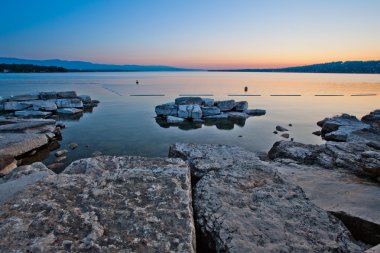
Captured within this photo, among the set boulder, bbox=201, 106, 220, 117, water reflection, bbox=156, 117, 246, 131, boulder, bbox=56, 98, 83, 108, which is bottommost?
water reflection, bbox=156, 117, 246, 131

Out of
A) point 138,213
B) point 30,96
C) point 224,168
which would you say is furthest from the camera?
point 30,96

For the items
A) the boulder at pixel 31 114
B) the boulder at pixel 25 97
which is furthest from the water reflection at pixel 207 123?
the boulder at pixel 25 97

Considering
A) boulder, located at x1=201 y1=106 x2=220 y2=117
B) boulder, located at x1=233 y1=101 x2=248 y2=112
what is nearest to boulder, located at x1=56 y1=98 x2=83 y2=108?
boulder, located at x1=201 y1=106 x2=220 y2=117

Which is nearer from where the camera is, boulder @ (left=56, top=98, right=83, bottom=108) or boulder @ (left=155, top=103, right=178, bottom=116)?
boulder @ (left=155, top=103, right=178, bottom=116)

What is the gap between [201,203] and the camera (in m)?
2.66

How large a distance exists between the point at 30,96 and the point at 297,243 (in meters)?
20.2

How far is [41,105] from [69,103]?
184cm

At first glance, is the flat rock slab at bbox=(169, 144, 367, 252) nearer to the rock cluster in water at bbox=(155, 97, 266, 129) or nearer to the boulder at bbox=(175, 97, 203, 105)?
the rock cluster in water at bbox=(155, 97, 266, 129)

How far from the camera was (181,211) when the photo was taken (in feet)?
6.95

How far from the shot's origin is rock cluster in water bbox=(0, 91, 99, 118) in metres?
14.5

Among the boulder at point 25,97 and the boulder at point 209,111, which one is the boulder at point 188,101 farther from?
the boulder at point 25,97

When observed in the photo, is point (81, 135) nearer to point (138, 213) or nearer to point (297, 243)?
point (138, 213)

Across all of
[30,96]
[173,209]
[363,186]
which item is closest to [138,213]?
[173,209]

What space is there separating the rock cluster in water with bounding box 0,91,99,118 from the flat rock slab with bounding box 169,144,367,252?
14.3 m
